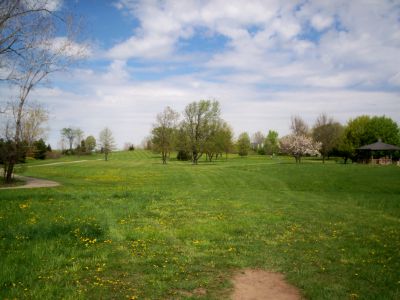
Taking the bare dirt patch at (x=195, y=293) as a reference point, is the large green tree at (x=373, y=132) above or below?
above

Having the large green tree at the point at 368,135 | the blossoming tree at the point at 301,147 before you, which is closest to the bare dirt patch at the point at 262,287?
the blossoming tree at the point at 301,147

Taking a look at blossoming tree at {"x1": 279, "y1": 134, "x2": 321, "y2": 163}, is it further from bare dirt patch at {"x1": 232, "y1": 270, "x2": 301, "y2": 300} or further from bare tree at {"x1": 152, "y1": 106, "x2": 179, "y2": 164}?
bare dirt patch at {"x1": 232, "y1": 270, "x2": 301, "y2": 300}

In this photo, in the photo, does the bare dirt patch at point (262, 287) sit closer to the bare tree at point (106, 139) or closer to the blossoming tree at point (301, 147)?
the blossoming tree at point (301, 147)

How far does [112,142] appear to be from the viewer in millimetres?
100062

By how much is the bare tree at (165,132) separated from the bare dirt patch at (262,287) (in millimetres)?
66365

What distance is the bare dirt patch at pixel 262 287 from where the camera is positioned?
7.00 m

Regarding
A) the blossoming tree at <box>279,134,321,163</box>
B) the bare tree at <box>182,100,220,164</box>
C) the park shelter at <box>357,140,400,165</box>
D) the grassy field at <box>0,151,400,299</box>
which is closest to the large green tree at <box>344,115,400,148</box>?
the park shelter at <box>357,140,400,165</box>

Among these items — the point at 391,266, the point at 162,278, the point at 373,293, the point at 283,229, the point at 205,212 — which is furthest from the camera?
the point at 205,212

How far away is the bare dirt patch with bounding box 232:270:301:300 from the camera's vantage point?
7.00 m

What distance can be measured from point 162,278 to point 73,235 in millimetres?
4698

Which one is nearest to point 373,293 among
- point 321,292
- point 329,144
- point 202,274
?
point 321,292

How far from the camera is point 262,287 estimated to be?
746 cm

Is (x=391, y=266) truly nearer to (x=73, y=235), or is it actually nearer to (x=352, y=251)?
(x=352, y=251)

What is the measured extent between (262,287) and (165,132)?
2665 inches
